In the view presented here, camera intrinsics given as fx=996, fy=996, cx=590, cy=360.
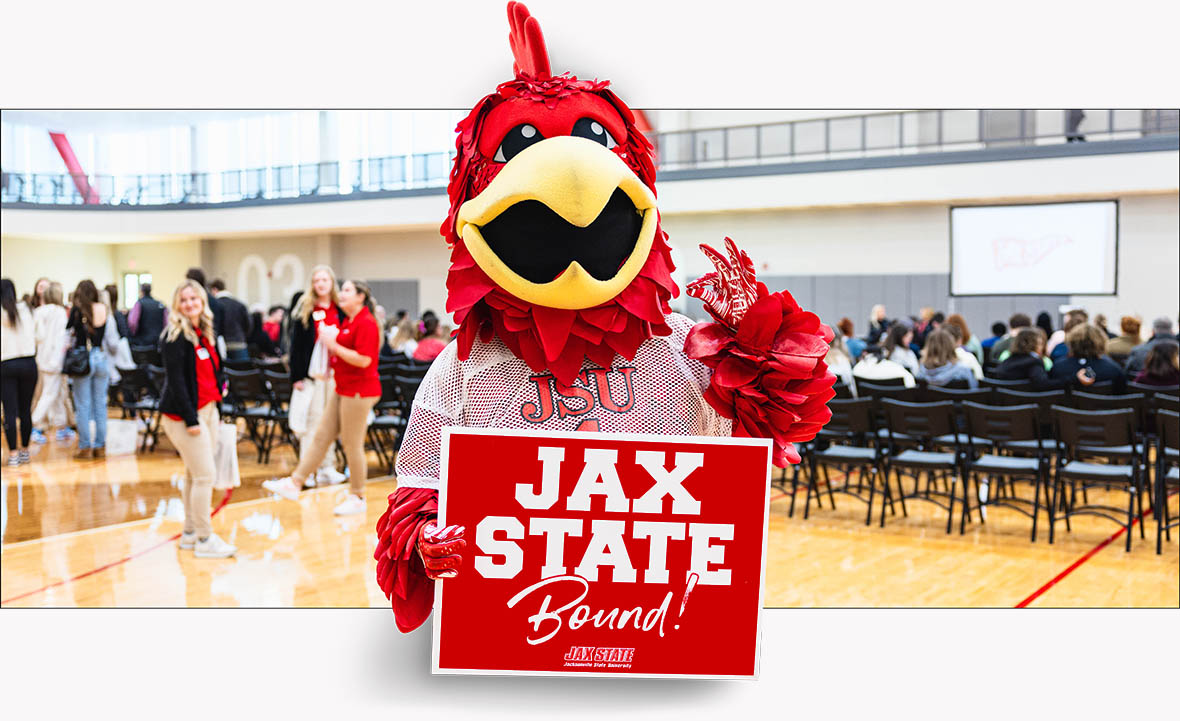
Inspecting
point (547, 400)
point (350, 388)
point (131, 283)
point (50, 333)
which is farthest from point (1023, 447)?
point (131, 283)

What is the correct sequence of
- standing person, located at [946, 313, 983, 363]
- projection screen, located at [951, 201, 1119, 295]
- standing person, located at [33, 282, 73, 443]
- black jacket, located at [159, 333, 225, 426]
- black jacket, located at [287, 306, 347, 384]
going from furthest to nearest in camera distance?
projection screen, located at [951, 201, 1119, 295] < standing person, located at [946, 313, 983, 363] < standing person, located at [33, 282, 73, 443] < black jacket, located at [287, 306, 347, 384] < black jacket, located at [159, 333, 225, 426]

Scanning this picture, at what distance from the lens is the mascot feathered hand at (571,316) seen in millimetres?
1809

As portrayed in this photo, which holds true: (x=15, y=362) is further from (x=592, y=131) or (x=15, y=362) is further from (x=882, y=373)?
(x=592, y=131)

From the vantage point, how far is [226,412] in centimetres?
922

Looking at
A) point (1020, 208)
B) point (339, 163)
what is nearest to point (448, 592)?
point (1020, 208)

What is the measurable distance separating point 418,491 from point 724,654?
63cm

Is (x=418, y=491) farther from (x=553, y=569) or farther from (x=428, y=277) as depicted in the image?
(x=428, y=277)

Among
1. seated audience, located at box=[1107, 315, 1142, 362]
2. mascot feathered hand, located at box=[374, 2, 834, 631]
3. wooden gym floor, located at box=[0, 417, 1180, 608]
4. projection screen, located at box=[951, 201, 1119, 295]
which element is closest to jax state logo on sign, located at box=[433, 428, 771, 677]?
mascot feathered hand, located at box=[374, 2, 834, 631]

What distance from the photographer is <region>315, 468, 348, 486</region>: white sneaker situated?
7.46 m

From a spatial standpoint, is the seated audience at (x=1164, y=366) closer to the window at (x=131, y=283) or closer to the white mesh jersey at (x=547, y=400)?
the white mesh jersey at (x=547, y=400)

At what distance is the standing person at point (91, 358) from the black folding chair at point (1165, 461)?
778cm

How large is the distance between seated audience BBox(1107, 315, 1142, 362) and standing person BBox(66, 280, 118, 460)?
8.82 m

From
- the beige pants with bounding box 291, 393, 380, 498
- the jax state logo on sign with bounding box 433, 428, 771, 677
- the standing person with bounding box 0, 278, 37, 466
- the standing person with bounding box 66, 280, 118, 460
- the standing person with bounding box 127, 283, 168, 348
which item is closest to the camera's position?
the jax state logo on sign with bounding box 433, 428, 771, 677

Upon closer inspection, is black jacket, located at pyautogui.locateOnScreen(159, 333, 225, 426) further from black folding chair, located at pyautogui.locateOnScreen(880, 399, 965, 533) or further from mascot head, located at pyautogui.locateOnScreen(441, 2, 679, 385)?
black folding chair, located at pyautogui.locateOnScreen(880, 399, 965, 533)
